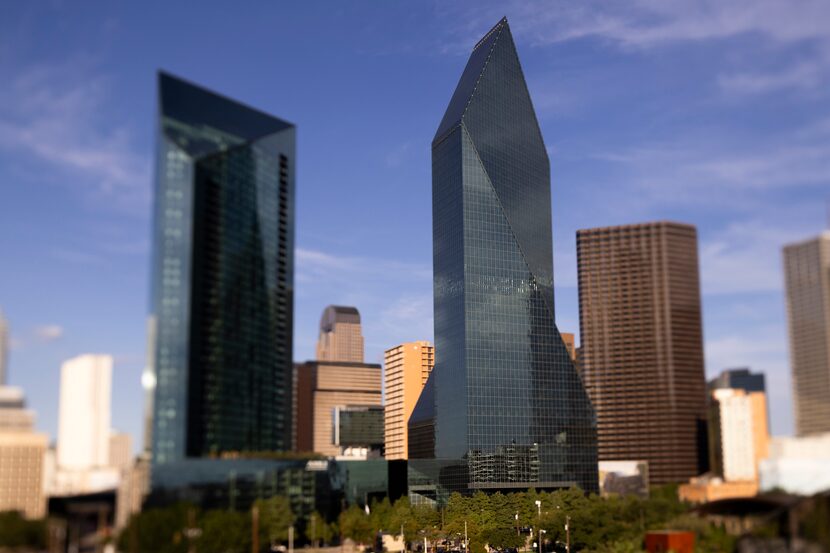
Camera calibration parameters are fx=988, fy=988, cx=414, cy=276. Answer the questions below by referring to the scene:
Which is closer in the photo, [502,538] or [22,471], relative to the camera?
[22,471]

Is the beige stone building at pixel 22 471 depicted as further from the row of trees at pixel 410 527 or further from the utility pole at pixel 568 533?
the utility pole at pixel 568 533

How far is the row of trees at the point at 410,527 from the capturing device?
126 m

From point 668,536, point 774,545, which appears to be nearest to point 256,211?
point 668,536

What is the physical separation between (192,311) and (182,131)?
27880 mm

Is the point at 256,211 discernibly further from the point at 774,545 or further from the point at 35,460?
the point at 774,545

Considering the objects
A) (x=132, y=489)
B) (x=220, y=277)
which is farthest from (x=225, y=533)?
(x=220, y=277)

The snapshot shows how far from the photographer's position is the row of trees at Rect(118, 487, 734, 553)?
125750mm

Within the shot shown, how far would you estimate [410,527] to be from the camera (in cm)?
18862

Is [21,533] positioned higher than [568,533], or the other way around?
[21,533]

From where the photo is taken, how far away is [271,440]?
17425 cm

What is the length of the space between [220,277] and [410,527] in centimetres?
6332

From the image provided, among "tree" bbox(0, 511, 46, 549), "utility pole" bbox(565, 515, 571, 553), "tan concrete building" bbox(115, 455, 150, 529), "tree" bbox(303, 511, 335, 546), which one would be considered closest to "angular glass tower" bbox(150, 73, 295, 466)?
"tan concrete building" bbox(115, 455, 150, 529)

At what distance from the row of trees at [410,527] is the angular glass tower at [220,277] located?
47.8 feet

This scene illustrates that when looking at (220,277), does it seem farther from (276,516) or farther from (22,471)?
(22,471)
